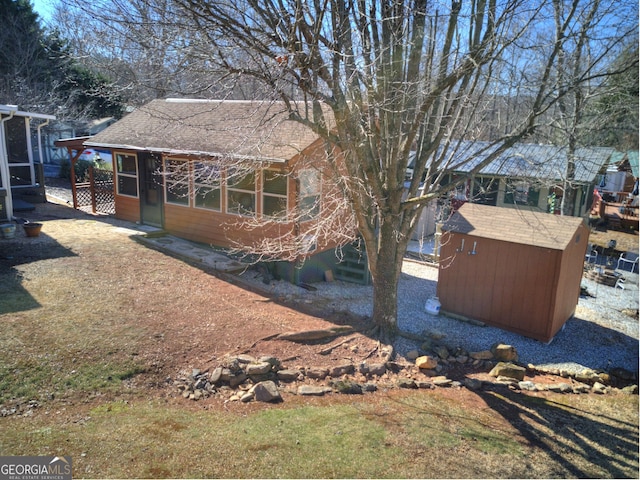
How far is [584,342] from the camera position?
9766 mm

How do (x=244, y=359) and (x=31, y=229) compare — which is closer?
(x=244, y=359)

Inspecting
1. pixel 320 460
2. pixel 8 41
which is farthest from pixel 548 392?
pixel 8 41

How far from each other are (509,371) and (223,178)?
642 centimetres

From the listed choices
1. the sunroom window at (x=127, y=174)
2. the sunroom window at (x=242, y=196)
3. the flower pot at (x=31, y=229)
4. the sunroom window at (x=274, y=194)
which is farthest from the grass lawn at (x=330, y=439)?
the sunroom window at (x=127, y=174)

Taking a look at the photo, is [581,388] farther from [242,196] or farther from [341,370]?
[242,196]

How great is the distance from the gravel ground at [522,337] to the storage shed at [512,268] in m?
0.35

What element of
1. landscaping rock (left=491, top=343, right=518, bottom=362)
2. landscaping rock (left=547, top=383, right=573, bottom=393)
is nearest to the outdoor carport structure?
landscaping rock (left=491, top=343, right=518, bottom=362)

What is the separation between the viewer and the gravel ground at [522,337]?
8930 millimetres

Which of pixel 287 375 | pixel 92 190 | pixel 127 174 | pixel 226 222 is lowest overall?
pixel 287 375

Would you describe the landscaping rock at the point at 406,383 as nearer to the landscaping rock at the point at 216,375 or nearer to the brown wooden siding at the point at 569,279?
the landscaping rock at the point at 216,375

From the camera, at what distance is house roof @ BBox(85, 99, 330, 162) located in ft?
33.8

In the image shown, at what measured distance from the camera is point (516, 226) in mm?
9742

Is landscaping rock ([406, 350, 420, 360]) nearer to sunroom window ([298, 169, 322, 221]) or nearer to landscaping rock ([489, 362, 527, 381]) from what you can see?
landscaping rock ([489, 362, 527, 381])

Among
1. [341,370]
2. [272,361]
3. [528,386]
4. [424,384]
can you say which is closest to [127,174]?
[272,361]
